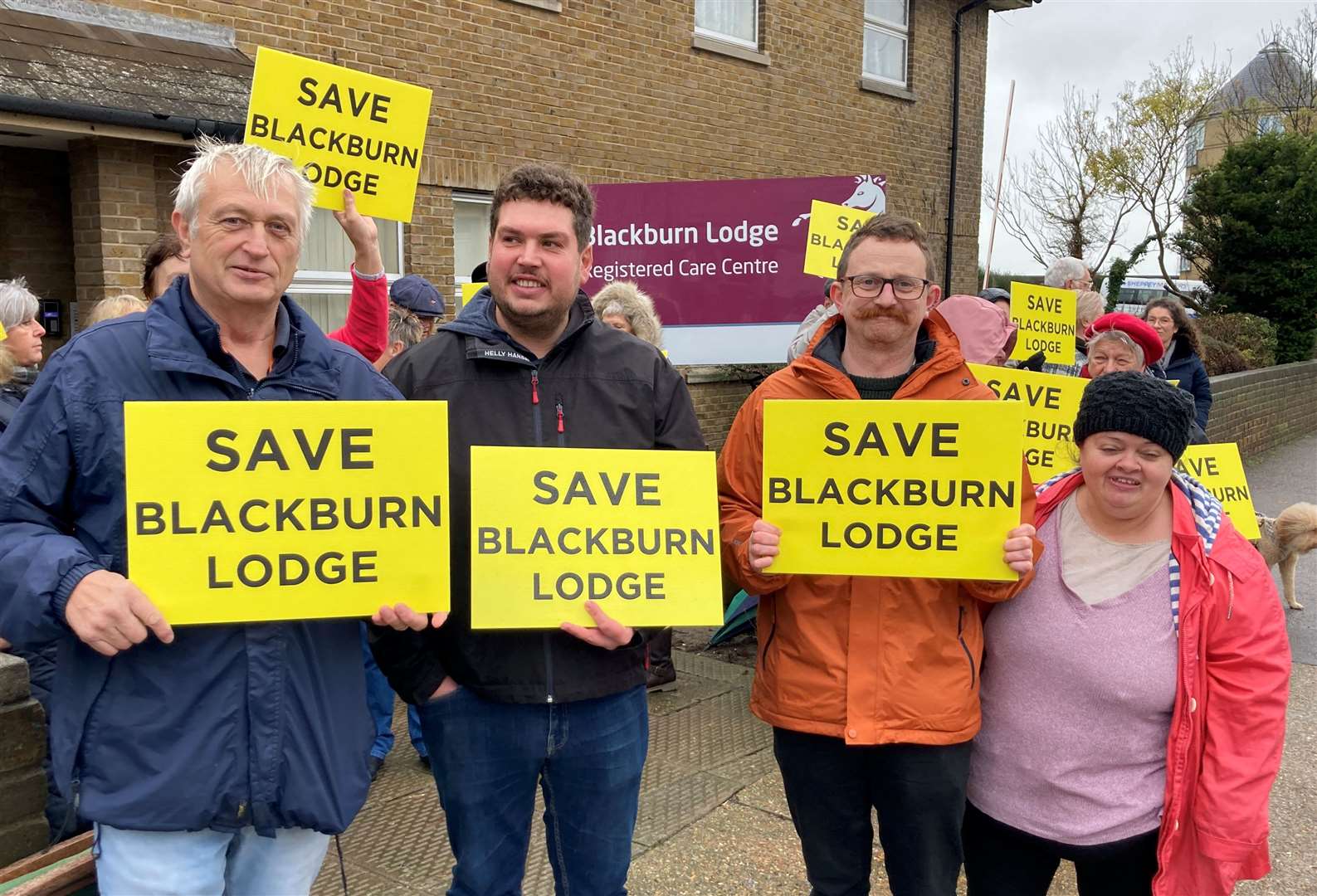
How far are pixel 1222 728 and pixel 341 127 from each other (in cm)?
314

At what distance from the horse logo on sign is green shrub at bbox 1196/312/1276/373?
9.73 meters

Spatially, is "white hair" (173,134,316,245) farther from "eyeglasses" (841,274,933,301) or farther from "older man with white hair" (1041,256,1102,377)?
"older man with white hair" (1041,256,1102,377)

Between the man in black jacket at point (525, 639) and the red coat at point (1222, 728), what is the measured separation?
1.18 meters

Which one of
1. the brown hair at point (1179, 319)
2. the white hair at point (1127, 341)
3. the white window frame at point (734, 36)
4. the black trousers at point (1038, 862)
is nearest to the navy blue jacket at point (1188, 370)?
the brown hair at point (1179, 319)

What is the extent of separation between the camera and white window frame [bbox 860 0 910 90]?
12.3m

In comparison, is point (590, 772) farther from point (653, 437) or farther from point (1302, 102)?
point (1302, 102)

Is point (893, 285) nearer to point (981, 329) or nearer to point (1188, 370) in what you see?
point (981, 329)

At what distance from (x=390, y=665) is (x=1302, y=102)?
26.9m

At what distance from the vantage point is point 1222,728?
2150 mm

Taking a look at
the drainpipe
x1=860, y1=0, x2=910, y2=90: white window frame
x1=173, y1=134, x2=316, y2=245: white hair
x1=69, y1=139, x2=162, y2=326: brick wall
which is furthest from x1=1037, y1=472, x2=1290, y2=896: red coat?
the drainpipe

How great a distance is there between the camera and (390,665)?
2.15 metres

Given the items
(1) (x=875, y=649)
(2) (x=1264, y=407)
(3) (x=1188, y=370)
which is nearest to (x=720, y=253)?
(3) (x=1188, y=370)

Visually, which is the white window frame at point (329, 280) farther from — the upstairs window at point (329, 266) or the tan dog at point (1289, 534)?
the tan dog at point (1289, 534)

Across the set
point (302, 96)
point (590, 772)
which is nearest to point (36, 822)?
point (590, 772)
